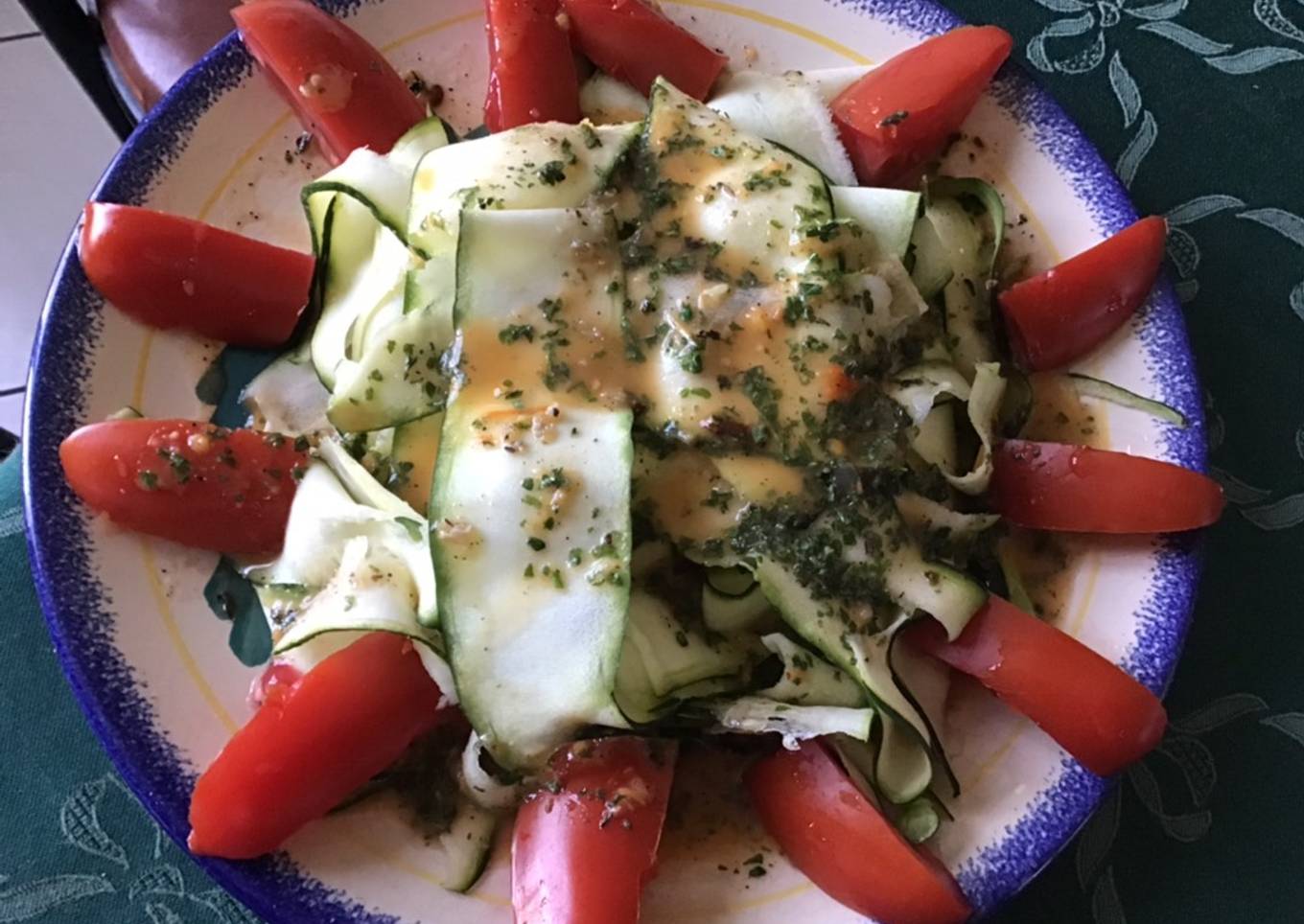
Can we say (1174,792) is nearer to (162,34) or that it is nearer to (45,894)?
(45,894)

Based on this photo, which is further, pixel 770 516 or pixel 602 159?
pixel 602 159

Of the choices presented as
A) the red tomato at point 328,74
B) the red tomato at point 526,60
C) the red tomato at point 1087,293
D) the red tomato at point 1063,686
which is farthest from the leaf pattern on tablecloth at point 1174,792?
the red tomato at point 328,74

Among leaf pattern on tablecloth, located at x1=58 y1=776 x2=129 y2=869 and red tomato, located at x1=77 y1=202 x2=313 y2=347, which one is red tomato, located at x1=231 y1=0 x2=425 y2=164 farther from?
leaf pattern on tablecloth, located at x1=58 y1=776 x2=129 y2=869

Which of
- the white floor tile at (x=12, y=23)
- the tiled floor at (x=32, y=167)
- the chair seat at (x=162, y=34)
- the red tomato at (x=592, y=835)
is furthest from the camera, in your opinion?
the white floor tile at (x=12, y=23)

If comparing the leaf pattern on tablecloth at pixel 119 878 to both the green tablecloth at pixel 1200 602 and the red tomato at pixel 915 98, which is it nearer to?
the green tablecloth at pixel 1200 602

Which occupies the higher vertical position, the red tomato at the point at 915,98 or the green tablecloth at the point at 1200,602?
the red tomato at the point at 915,98

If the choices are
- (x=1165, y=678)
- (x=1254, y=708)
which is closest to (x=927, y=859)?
(x=1165, y=678)

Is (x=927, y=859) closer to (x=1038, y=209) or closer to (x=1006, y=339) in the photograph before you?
(x=1006, y=339)
